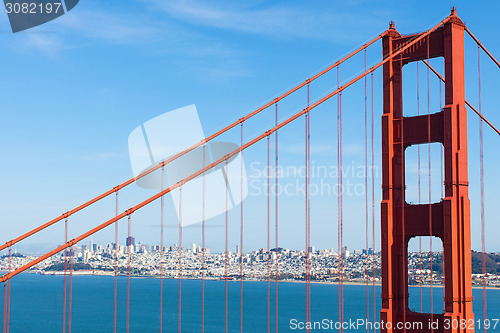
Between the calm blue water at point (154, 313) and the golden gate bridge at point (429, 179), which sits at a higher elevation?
the golden gate bridge at point (429, 179)

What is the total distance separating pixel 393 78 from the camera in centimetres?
2169

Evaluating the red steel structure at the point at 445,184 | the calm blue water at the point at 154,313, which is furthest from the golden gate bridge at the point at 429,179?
the calm blue water at the point at 154,313

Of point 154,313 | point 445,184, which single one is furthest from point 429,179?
point 154,313

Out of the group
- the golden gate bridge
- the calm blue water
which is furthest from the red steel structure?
the calm blue water

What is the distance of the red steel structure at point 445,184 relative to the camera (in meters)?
19.7

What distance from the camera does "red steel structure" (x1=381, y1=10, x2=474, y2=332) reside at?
774 inches

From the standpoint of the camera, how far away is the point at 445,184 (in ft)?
Result: 65.7

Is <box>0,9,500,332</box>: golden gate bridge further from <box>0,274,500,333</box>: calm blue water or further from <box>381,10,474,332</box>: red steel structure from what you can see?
<box>0,274,500,333</box>: calm blue water

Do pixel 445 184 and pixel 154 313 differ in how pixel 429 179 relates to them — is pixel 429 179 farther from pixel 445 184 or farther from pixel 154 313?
pixel 154 313

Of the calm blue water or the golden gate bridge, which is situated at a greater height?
the golden gate bridge

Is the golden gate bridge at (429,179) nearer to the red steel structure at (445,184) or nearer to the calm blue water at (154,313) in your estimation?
the red steel structure at (445,184)

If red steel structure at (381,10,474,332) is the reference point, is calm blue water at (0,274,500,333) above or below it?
below

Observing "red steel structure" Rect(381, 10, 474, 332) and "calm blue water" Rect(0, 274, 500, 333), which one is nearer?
"red steel structure" Rect(381, 10, 474, 332)

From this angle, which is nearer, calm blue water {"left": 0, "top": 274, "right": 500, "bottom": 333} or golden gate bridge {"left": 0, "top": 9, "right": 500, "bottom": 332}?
golden gate bridge {"left": 0, "top": 9, "right": 500, "bottom": 332}
